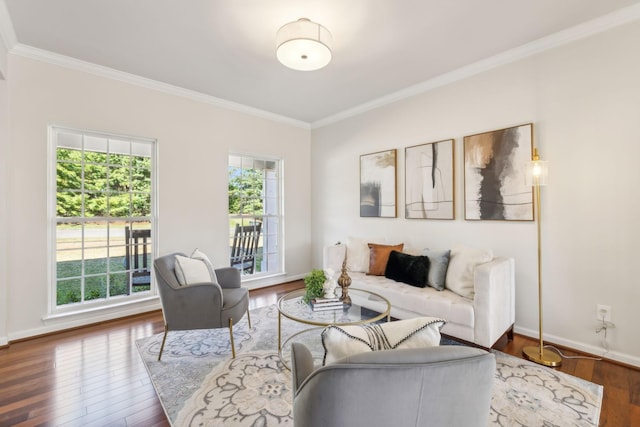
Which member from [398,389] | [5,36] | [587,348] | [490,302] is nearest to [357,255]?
[490,302]

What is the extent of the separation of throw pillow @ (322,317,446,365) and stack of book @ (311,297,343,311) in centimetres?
130

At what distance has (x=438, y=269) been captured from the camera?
291 centimetres

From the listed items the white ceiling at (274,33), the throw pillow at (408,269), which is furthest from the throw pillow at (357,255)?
the white ceiling at (274,33)

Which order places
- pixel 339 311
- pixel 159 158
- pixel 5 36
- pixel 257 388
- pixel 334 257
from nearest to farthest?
1. pixel 257 388
2. pixel 339 311
3. pixel 5 36
4. pixel 159 158
5. pixel 334 257

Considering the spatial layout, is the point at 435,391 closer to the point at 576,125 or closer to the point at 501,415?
the point at 501,415

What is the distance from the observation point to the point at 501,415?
5.73ft

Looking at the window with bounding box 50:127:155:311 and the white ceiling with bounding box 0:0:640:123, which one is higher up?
the white ceiling with bounding box 0:0:640:123

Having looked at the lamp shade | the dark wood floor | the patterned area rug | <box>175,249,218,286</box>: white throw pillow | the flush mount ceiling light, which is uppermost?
the flush mount ceiling light

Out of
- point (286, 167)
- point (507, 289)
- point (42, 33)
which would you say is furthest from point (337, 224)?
point (42, 33)

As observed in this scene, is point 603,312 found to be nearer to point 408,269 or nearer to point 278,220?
point 408,269

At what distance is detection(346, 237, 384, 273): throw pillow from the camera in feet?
11.9

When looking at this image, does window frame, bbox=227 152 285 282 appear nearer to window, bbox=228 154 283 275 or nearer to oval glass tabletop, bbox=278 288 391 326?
window, bbox=228 154 283 275

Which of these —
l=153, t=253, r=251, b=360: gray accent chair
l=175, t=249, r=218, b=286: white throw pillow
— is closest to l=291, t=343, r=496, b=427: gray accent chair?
l=153, t=253, r=251, b=360: gray accent chair

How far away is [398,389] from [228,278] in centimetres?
257
